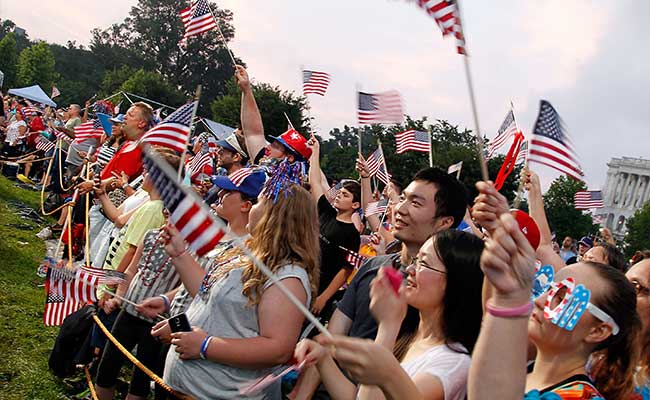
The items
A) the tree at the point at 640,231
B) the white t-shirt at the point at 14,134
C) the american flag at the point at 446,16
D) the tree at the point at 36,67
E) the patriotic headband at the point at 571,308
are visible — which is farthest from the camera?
the tree at the point at 640,231

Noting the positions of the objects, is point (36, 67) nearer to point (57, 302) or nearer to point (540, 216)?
point (57, 302)

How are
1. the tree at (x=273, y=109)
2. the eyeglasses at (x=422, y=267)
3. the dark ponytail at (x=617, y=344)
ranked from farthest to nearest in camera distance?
the tree at (x=273, y=109) → the eyeglasses at (x=422, y=267) → the dark ponytail at (x=617, y=344)

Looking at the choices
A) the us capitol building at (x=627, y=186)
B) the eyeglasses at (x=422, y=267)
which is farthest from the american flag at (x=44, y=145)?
the us capitol building at (x=627, y=186)

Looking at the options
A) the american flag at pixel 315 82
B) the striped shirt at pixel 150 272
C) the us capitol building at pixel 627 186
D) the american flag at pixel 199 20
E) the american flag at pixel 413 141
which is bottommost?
the striped shirt at pixel 150 272

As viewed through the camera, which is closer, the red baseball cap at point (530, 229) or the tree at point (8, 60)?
the red baseball cap at point (530, 229)

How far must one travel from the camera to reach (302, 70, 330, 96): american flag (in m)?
11.1

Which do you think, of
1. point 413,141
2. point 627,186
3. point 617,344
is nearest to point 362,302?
point 617,344

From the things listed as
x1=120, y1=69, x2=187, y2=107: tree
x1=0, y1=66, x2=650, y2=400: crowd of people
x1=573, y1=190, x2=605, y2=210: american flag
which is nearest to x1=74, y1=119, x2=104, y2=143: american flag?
x1=0, y1=66, x2=650, y2=400: crowd of people

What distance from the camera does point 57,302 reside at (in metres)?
5.27

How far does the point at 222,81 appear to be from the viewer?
7994 centimetres

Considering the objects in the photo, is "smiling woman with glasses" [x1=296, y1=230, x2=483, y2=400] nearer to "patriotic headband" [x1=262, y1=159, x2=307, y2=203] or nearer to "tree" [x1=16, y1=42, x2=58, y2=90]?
"patriotic headband" [x1=262, y1=159, x2=307, y2=203]

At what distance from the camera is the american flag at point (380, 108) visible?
8.45 m

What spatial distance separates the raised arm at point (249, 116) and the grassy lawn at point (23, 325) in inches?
114

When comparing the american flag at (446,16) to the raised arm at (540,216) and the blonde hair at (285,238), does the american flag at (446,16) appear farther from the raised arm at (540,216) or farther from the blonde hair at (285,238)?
the raised arm at (540,216)
